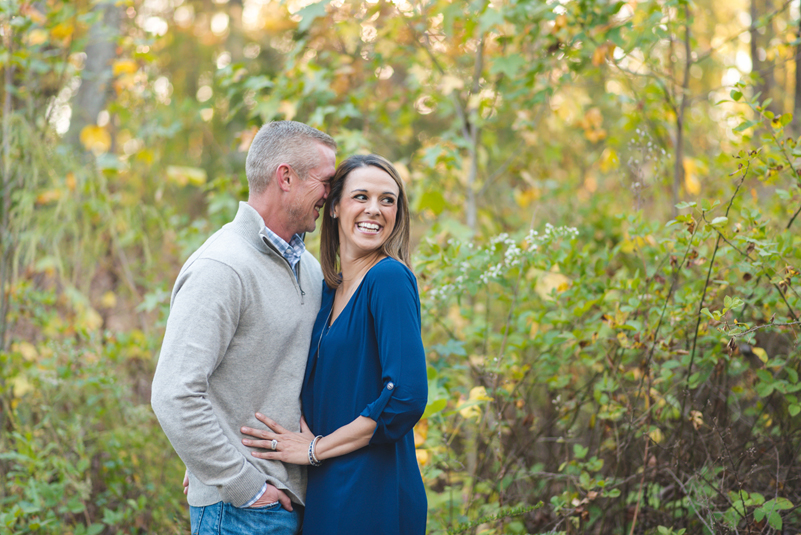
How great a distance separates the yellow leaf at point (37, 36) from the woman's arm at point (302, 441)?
3.06m

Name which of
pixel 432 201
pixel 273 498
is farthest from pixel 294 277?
pixel 432 201

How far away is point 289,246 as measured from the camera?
193 centimetres

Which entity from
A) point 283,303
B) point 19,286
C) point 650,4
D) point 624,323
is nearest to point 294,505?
point 283,303

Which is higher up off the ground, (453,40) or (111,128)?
(453,40)

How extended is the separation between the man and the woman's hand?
0.03m

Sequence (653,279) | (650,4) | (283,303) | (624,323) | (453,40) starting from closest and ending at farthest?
(283,303), (624,323), (653,279), (650,4), (453,40)

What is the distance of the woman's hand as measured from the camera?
68.2 inches

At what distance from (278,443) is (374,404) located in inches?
13.9

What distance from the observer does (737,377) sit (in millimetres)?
2811

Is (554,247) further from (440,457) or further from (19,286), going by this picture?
(19,286)

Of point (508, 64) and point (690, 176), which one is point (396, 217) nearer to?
point (508, 64)

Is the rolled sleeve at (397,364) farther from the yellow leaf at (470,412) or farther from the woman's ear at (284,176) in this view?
the yellow leaf at (470,412)

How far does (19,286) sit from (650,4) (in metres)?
4.01

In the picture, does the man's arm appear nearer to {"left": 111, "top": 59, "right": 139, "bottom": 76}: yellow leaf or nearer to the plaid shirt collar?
the plaid shirt collar
